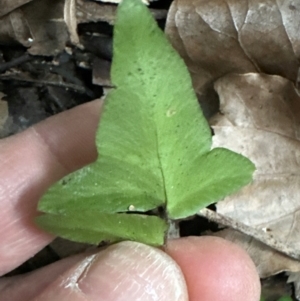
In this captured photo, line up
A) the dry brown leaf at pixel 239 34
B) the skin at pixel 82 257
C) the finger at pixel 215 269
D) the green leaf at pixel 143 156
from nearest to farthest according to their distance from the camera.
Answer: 1. the green leaf at pixel 143 156
2. the skin at pixel 82 257
3. the finger at pixel 215 269
4. the dry brown leaf at pixel 239 34

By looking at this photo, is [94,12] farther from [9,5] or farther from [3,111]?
[3,111]

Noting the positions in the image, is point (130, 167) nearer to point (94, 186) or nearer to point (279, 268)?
point (94, 186)

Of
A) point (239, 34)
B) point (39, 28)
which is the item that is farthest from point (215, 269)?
point (39, 28)

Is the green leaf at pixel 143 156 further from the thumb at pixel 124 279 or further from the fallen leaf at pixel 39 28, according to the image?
the fallen leaf at pixel 39 28

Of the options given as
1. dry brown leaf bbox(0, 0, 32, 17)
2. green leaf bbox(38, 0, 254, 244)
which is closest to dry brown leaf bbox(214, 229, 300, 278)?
green leaf bbox(38, 0, 254, 244)

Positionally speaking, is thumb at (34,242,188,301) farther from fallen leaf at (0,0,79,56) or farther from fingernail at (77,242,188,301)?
fallen leaf at (0,0,79,56)

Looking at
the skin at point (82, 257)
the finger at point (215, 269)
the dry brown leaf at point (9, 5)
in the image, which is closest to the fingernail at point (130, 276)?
the skin at point (82, 257)
